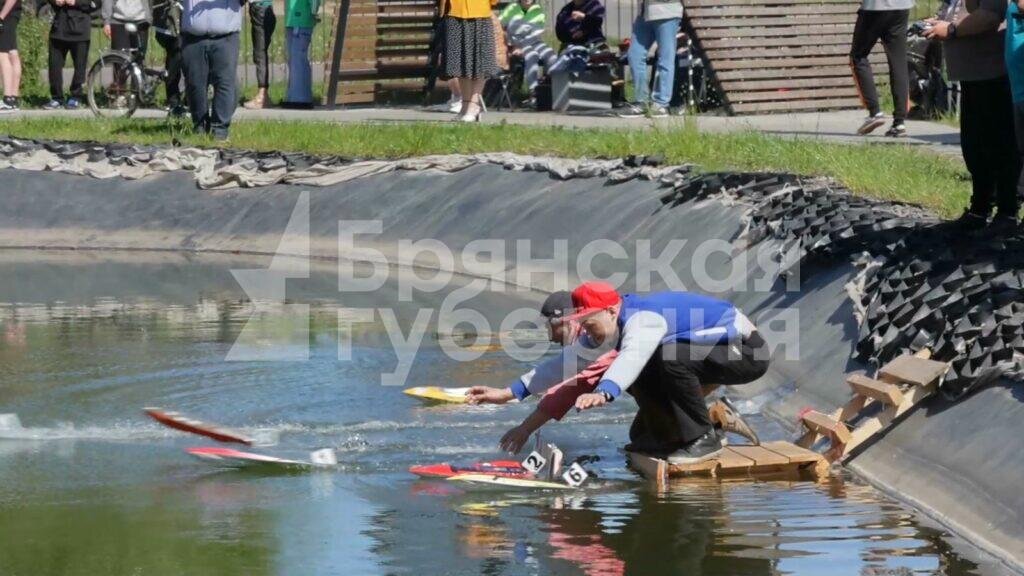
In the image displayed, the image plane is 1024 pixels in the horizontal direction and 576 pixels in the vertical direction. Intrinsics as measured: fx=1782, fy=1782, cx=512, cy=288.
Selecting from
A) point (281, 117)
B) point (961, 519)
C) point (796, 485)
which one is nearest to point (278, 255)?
point (281, 117)

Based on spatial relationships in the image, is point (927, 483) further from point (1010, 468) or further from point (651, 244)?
point (651, 244)

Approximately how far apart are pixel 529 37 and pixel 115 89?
5.59 meters

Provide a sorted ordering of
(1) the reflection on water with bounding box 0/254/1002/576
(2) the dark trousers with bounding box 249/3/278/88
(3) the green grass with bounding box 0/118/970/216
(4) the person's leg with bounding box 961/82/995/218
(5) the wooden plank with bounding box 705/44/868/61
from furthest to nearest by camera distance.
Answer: (2) the dark trousers with bounding box 249/3/278/88 → (5) the wooden plank with bounding box 705/44/868/61 → (3) the green grass with bounding box 0/118/970/216 → (4) the person's leg with bounding box 961/82/995/218 → (1) the reflection on water with bounding box 0/254/1002/576

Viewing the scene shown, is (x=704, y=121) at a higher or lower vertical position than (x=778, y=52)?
lower

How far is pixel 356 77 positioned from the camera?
83.1ft

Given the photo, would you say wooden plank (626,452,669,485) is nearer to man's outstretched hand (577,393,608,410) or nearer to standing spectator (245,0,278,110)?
man's outstretched hand (577,393,608,410)

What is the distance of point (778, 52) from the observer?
909 inches

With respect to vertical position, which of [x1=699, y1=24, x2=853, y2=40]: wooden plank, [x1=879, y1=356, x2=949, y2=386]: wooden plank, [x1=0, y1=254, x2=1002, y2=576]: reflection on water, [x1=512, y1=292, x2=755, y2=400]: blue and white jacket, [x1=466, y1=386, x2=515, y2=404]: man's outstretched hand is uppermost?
[x1=699, y1=24, x2=853, y2=40]: wooden plank

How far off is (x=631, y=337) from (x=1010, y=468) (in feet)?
6.37

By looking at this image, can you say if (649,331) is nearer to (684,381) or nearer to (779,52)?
(684,381)

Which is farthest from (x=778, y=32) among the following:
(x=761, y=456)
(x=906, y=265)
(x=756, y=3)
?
(x=761, y=456)

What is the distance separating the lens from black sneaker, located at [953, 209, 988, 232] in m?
11.3

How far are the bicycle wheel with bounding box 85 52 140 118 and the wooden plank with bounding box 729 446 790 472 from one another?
14644mm

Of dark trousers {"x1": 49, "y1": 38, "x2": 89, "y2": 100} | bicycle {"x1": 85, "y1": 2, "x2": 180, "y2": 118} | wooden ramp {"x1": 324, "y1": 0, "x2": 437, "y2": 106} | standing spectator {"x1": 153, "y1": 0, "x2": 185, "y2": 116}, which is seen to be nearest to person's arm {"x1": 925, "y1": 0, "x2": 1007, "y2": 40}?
standing spectator {"x1": 153, "y1": 0, "x2": 185, "y2": 116}
